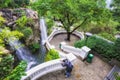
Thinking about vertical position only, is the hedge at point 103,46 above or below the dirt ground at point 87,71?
above

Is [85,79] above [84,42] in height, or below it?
below

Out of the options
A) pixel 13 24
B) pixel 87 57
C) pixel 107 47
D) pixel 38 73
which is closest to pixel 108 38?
pixel 107 47

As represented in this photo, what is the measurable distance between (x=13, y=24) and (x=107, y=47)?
1022 centimetres

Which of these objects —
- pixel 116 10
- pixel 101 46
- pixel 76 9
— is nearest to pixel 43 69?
pixel 101 46

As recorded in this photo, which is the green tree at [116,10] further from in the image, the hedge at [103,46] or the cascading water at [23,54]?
the cascading water at [23,54]

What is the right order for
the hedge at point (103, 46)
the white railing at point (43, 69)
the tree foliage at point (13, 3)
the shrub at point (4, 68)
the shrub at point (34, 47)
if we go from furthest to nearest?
the tree foliage at point (13, 3) → the shrub at point (34, 47) → the hedge at point (103, 46) → the white railing at point (43, 69) → the shrub at point (4, 68)

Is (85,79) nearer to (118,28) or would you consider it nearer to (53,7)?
(53,7)

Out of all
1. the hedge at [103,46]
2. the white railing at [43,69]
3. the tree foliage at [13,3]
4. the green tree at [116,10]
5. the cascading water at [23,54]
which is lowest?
the cascading water at [23,54]

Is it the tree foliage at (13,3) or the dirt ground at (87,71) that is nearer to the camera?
the dirt ground at (87,71)

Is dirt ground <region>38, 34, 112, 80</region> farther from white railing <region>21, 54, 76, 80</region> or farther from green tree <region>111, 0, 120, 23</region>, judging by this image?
green tree <region>111, 0, 120, 23</region>

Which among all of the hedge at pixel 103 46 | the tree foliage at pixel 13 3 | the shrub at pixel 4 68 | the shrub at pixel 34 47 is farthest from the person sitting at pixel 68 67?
the tree foliage at pixel 13 3

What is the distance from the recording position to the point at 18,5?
80.8 feet

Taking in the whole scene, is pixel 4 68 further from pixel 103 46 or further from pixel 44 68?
pixel 103 46

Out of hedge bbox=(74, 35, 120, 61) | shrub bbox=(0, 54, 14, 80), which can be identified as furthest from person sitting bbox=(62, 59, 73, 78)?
shrub bbox=(0, 54, 14, 80)
